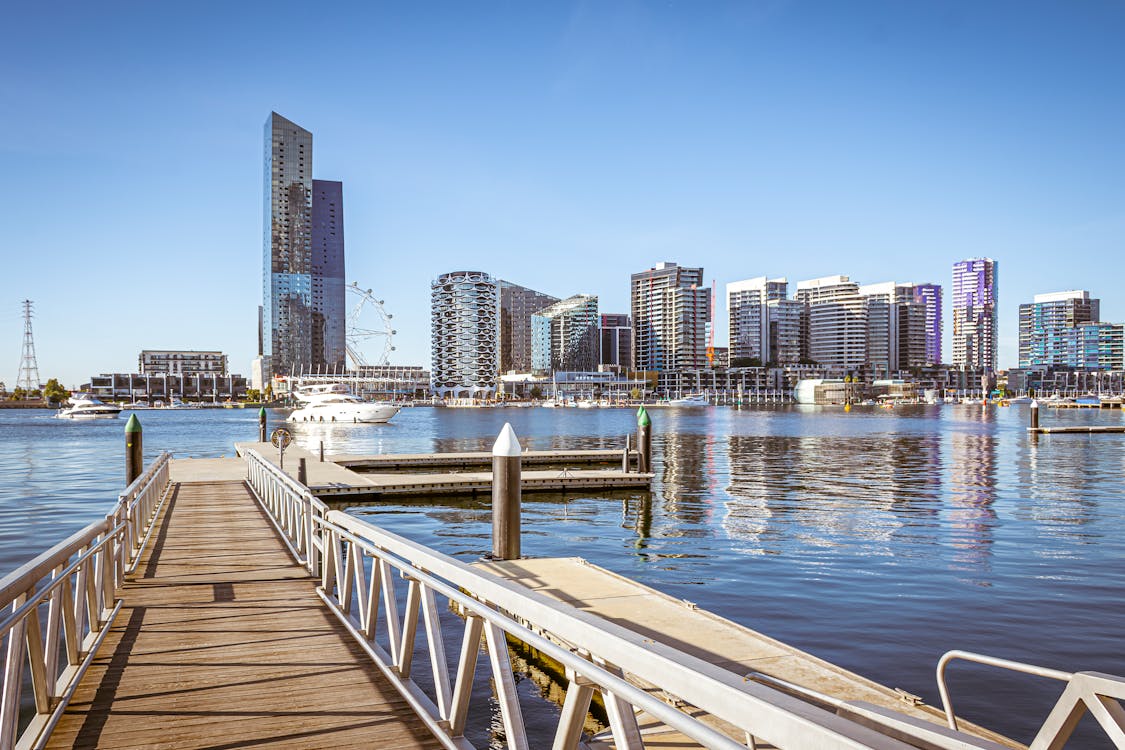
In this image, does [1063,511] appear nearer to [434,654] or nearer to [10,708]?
[434,654]

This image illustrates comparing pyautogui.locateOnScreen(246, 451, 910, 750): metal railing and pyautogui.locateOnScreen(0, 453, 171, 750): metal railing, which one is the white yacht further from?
pyautogui.locateOnScreen(246, 451, 910, 750): metal railing

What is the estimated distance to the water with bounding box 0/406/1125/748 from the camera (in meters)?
12.7

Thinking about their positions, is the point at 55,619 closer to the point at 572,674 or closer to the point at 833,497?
the point at 572,674

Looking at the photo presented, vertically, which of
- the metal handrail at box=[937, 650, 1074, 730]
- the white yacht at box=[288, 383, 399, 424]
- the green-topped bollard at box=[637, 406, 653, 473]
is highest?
the metal handrail at box=[937, 650, 1074, 730]

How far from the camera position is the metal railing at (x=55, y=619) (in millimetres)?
4879

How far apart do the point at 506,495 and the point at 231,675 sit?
6694mm

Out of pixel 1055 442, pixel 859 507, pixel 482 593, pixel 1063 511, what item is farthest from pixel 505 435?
pixel 1055 442

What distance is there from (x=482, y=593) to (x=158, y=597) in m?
7.63

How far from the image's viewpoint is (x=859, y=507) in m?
28.8

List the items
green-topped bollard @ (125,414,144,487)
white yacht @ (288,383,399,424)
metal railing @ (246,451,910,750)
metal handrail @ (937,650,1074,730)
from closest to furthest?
metal railing @ (246,451,910,750), metal handrail @ (937,650,1074,730), green-topped bollard @ (125,414,144,487), white yacht @ (288,383,399,424)

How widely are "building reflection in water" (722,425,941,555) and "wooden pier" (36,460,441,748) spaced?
1361cm

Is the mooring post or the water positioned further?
the mooring post

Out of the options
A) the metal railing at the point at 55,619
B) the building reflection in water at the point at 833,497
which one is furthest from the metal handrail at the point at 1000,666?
the building reflection in water at the point at 833,497

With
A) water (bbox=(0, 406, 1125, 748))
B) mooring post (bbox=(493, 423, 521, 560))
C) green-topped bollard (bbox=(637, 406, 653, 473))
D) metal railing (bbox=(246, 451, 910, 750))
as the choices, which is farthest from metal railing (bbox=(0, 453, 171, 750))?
green-topped bollard (bbox=(637, 406, 653, 473))
